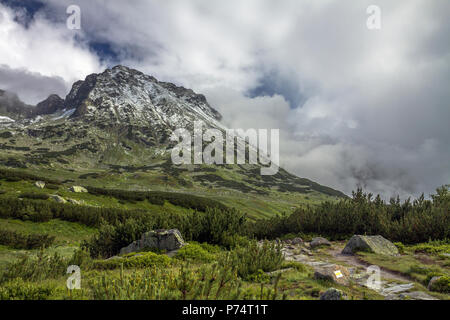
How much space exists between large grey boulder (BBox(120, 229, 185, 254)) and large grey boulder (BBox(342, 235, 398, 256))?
837cm

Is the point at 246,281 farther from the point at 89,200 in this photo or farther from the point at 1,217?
the point at 89,200

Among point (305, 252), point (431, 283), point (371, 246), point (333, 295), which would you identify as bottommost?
point (305, 252)

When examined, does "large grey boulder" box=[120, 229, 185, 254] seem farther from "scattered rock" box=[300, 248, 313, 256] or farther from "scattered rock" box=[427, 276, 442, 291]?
"scattered rock" box=[427, 276, 442, 291]

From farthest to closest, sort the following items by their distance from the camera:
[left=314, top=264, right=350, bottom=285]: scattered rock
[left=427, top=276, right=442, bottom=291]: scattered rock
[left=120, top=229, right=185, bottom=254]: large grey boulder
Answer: [left=120, top=229, right=185, bottom=254]: large grey boulder, [left=314, top=264, right=350, bottom=285]: scattered rock, [left=427, top=276, right=442, bottom=291]: scattered rock

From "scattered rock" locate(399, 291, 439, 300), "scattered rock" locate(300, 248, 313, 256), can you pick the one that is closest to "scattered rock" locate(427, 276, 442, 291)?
"scattered rock" locate(399, 291, 439, 300)

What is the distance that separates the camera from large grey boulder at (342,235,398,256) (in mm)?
11438

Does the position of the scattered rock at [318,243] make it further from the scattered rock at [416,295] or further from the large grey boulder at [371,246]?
the scattered rock at [416,295]

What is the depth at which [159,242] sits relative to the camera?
12.9m

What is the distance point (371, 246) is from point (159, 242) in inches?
407

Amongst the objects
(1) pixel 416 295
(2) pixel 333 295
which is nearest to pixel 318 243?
(1) pixel 416 295

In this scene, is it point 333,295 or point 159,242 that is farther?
point 159,242

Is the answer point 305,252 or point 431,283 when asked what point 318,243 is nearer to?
point 305,252
